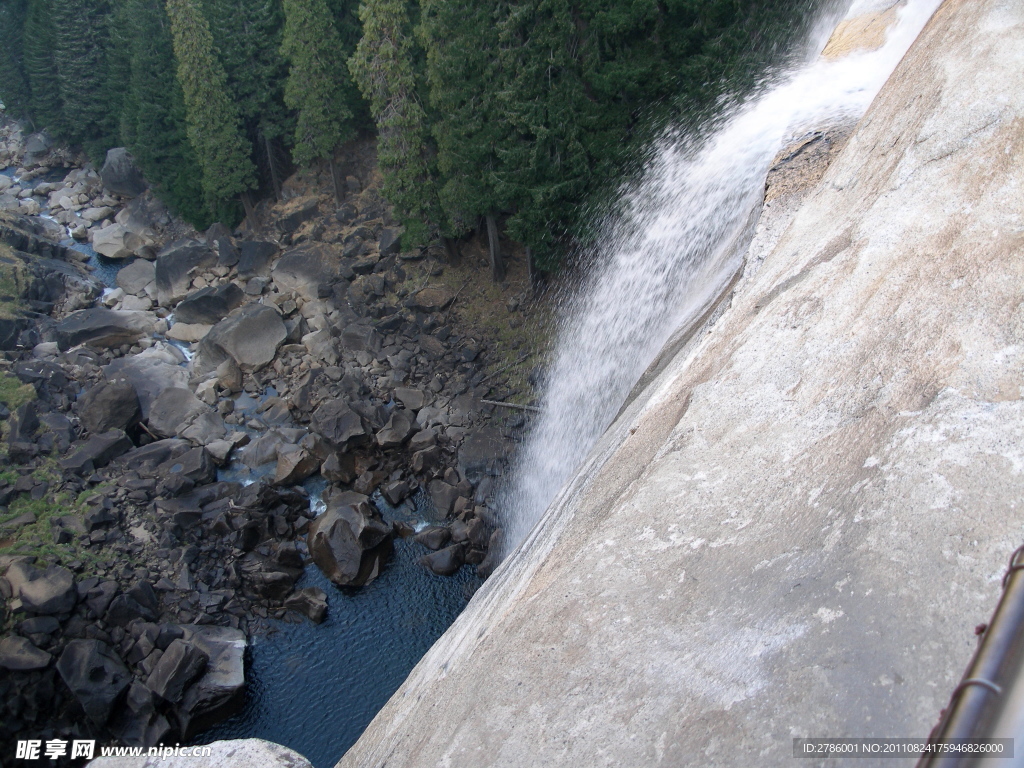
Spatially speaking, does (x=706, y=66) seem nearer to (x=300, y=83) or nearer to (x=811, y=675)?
(x=300, y=83)

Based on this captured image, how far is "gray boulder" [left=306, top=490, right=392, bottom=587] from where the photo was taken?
15.3 m

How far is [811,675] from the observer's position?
2928 mm

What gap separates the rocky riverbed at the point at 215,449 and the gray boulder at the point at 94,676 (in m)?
0.04

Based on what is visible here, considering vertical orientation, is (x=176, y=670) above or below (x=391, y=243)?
below

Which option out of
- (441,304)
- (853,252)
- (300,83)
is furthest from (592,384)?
(300,83)

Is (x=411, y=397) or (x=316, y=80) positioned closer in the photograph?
(x=411, y=397)

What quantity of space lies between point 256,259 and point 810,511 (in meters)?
25.8

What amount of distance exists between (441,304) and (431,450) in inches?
234

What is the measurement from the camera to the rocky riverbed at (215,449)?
13523 millimetres

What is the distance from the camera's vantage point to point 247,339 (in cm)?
2269

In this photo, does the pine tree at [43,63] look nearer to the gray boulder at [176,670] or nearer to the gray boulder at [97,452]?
the gray boulder at [97,452]

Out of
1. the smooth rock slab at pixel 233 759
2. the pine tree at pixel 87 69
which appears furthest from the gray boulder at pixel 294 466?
the pine tree at pixel 87 69

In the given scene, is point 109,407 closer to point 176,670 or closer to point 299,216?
point 176,670

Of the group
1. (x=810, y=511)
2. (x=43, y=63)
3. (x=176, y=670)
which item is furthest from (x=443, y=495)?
(x=43, y=63)
